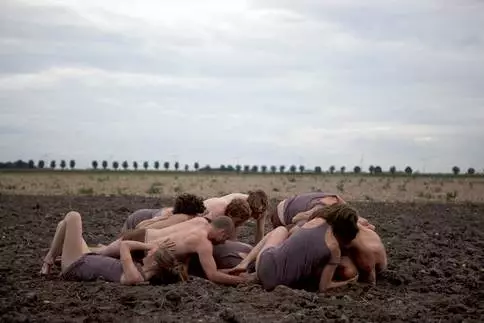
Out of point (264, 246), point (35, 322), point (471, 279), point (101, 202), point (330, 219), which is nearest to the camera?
point (35, 322)

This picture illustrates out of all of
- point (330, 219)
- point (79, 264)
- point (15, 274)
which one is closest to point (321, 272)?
point (330, 219)

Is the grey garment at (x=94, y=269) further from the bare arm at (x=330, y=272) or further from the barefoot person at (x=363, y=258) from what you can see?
the barefoot person at (x=363, y=258)

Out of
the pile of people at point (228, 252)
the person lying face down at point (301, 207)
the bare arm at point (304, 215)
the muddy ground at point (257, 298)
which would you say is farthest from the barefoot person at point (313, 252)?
the person lying face down at point (301, 207)

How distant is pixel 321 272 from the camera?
26.5ft

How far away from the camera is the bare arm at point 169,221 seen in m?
9.19

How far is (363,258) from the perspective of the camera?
864 centimetres

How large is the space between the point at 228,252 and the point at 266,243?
637 millimetres

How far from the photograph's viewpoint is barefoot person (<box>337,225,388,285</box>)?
8469 mm

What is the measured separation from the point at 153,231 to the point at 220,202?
4.14 feet

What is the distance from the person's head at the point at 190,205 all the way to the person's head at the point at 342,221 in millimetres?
1969

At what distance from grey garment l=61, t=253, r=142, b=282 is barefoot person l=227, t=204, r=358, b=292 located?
5.11 ft

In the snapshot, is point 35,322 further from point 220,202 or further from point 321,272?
point 220,202

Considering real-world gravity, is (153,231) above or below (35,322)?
above

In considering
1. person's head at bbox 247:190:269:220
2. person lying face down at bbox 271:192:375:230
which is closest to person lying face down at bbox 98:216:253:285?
person's head at bbox 247:190:269:220
